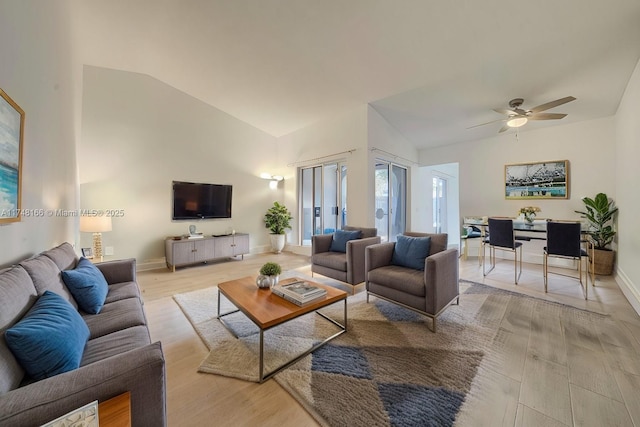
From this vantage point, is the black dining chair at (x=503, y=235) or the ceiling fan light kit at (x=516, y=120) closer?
the ceiling fan light kit at (x=516, y=120)

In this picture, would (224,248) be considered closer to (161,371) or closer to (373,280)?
(373,280)

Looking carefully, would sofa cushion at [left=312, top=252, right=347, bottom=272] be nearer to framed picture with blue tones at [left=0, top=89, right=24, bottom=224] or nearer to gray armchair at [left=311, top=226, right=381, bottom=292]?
gray armchair at [left=311, top=226, right=381, bottom=292]

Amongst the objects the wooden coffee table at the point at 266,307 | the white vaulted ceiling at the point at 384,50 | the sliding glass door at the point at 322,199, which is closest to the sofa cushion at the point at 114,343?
the wooden coffee table at the point at 266,307

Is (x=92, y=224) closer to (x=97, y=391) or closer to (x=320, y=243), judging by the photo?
(x=320, y=243)

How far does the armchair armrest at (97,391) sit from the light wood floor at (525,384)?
59cm

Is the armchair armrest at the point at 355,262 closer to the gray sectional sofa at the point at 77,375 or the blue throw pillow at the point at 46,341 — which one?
the gray sectional sofa at the point at 77,375

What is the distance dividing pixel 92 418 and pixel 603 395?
8.46ft

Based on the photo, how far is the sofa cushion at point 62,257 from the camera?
1.81 meters

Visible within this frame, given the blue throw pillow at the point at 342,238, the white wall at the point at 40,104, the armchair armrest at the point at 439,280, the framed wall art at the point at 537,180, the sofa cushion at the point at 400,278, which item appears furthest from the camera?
the framed wall art at the point at 537,180

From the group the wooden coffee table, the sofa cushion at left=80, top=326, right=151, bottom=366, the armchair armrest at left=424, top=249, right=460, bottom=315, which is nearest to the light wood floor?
the wooden coffee table

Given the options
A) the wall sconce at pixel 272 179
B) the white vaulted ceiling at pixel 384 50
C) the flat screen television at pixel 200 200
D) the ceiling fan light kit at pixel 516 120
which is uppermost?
the white vaulted ceiling at pixel 384 50

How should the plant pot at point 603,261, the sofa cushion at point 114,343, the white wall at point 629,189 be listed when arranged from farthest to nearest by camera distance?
the plant pot at point 603,261, the white wall at point 629,189, the sofa cushion at point 114,343

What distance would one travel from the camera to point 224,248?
486 cm

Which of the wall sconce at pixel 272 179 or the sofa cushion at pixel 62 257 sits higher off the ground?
the wall sconce at pixel 272 179
